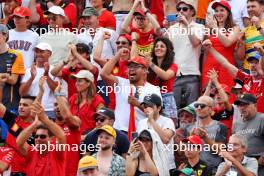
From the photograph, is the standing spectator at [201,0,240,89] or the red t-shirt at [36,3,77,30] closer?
the standing spectator at [201,0,240,89]

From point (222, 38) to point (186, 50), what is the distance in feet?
2.60

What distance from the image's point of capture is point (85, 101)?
20.1 meters

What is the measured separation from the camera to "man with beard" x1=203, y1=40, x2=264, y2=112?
19922 millimetres

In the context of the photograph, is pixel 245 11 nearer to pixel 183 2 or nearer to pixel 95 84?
pixel 183 2

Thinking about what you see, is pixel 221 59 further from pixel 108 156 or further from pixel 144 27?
pixel 108 156

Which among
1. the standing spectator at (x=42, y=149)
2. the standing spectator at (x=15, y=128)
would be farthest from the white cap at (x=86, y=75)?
the standing spectator at (x=42, y=149)

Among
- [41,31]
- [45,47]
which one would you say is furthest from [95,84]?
[41,31]

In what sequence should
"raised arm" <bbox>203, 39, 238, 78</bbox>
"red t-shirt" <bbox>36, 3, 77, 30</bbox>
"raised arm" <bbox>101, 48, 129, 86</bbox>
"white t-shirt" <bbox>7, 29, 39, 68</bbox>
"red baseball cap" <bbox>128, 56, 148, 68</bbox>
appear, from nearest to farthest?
1. "red baseball cap" <bbox>128, 56, 148, 68</bbox>
2. "raised arm" <bbox>101, 48, 129, 86</bbox>
3. "raised arm" <bbox>203, 39, 238, 78</bbox>
4. "white t-shirt" <bbox>7, 29, 39, 68</bbox>
5. "red t-shirt" <bbox>36, 3, 77, 30</bbox>

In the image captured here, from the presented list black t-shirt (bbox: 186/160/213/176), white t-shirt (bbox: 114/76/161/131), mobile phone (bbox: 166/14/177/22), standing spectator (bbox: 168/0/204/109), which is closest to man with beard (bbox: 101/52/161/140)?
white t-shirt (bbox: 114/76/161/131)

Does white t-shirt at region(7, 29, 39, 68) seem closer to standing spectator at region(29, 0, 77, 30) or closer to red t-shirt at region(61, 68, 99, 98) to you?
red t-shirt at region(61, 68, 99, 98)

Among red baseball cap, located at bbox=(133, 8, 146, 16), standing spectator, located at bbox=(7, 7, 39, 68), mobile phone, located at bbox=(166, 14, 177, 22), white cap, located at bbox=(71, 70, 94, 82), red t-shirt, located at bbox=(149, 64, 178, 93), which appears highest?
red baseball cap, located at bbox=(133, 8, 146, 16)

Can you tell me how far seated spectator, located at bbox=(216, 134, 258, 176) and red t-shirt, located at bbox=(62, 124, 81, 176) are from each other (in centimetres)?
220

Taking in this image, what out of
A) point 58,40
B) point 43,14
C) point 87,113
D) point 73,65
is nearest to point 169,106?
point 87,113

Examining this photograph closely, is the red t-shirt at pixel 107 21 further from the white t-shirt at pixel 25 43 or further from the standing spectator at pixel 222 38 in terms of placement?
the standing spectator at pixel 222 38
